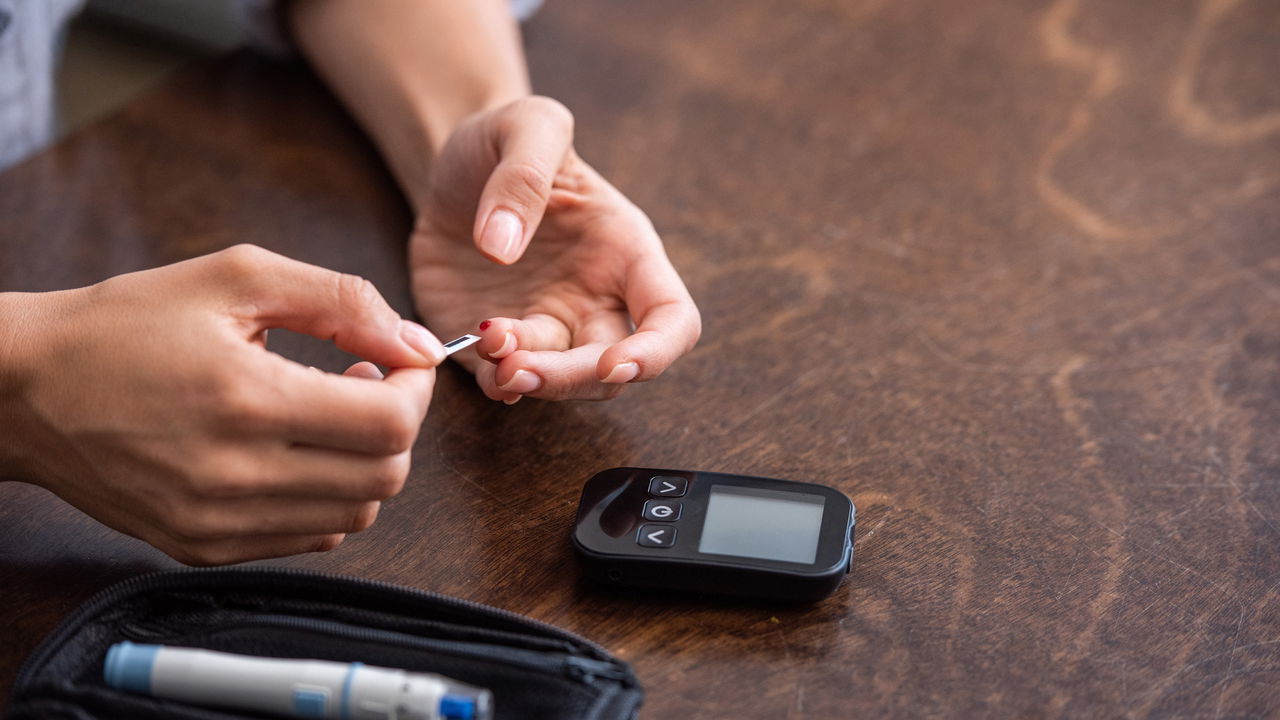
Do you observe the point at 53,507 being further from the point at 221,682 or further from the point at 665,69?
the point at 665,69

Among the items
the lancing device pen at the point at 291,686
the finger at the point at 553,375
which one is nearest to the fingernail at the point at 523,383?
the finger at the point at 553,375

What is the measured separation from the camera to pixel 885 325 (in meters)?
0.84

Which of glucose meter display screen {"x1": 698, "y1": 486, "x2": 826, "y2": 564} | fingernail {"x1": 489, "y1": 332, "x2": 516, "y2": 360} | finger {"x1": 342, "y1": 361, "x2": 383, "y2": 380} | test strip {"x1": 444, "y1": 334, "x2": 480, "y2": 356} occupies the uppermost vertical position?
finger {"x1": 342, "y1": 361, "x2": 383, "y2": 380}

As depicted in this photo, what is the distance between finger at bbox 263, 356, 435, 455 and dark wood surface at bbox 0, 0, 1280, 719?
0.11m

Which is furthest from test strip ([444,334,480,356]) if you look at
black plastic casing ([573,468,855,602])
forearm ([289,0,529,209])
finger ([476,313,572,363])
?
forearm ([289,0,529,209])

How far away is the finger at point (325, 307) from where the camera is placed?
1.91 ft


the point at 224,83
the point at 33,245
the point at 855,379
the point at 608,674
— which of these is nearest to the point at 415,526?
the point at 608,674

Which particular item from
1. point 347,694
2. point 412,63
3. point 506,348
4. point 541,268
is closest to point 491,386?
point 506,348

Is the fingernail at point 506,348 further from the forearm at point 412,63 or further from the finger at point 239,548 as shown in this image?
the forearm at point 412,63

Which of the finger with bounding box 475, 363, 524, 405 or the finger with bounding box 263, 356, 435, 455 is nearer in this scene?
the finger with bounding box 263, 356, 435, 455

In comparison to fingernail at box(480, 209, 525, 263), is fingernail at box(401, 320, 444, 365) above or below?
above

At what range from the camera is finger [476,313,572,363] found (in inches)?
27.7

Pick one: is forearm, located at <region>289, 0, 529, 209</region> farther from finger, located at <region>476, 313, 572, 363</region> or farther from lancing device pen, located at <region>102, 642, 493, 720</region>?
lancing device pen, located at <region>102, 642, 493, 720</region>

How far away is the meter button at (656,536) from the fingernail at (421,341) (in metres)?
0.15
